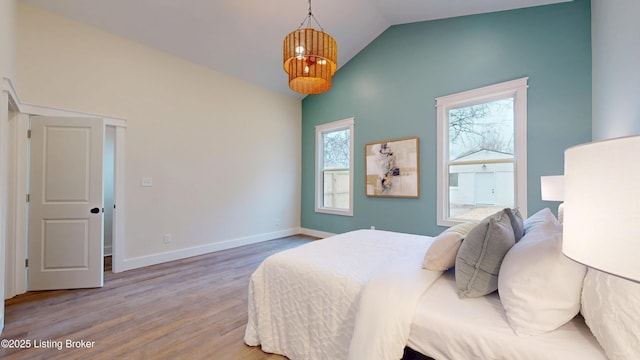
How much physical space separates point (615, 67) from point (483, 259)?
2189 mm

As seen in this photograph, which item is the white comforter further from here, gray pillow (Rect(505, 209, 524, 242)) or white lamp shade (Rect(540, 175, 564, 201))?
white lamp shade (Rect(540, 175, 564, 201))

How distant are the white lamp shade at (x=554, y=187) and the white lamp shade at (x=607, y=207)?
1906 mm

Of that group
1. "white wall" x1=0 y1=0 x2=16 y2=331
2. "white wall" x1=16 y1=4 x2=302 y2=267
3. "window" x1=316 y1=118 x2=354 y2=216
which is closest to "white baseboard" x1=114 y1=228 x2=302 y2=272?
"white wall" x1=16 y1=4 x2=302 y2=267

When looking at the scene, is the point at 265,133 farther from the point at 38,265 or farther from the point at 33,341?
the point at 33,341

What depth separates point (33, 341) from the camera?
1.95 meters

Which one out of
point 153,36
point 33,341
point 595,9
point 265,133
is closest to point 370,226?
point 265,133

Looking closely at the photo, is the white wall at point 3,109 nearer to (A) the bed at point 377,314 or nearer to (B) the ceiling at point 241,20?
(B) the ceiling at point 241,20

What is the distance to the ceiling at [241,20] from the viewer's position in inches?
124

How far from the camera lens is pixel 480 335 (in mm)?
1028

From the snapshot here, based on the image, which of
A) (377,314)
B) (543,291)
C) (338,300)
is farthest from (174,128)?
(543,291)

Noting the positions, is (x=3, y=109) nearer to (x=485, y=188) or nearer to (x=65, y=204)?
(x=65, y=204)

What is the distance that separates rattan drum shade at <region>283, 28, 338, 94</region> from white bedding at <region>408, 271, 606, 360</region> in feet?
7.01

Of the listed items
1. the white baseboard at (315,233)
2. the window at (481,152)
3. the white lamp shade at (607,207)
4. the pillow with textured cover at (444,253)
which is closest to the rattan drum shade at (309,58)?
the pillow with textured cover at (444,253)

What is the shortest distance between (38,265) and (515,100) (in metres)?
5.88
